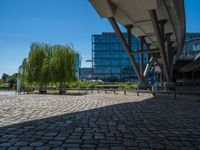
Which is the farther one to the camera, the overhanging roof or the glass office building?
the glass office building

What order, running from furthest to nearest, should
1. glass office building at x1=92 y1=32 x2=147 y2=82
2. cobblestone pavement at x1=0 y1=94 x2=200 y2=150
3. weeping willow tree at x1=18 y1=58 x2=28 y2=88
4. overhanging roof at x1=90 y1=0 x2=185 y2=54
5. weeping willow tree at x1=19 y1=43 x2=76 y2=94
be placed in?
glass office building at x1=92 y1=32 x2=147 y2=82, weeping willow tree at x1=18 y1=58 x2=28 y2=88, weeping willow tree at x1=19 y1=43 x2=76 y2=94, overhanging roof at x1=90 y1=0 x2=185 y2=54, cobblestone pavement at x1=0 y1=94 x2=200 y2=150

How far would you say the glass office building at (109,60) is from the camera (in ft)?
303

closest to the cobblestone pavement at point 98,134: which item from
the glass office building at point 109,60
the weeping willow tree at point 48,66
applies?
the weeping willow tree at point 48,66

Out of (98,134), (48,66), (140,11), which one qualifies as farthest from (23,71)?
(98,134)

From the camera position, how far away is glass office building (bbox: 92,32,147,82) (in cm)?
9225

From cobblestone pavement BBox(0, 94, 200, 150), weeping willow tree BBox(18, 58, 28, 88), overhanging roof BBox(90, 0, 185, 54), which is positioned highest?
overhanging roof BBox(90, 0, 185, 54)

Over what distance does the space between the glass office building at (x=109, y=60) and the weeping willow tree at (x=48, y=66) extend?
66202 mm

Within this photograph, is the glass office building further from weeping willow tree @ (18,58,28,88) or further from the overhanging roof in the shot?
weeping willow tree @ (18,58,28,88)

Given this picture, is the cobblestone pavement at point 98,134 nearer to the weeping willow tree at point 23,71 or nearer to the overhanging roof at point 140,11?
the overhanging roof at point 140,11

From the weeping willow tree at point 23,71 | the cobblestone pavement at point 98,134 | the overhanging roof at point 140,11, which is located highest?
the overhanging roof at point 140,11

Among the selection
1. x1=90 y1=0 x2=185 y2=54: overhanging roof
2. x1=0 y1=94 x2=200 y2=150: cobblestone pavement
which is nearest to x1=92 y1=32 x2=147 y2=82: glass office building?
x1=90 y1=0 x2=185 y2=54: overhanging roof

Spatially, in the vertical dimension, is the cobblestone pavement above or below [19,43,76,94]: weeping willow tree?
below

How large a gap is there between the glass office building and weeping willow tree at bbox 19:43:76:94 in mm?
66202

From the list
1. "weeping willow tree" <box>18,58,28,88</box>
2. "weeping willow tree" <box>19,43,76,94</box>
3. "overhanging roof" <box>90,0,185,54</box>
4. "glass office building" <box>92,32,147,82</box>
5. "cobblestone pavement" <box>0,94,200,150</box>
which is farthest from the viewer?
"glass office building" <box>92,32,147,82</box>
